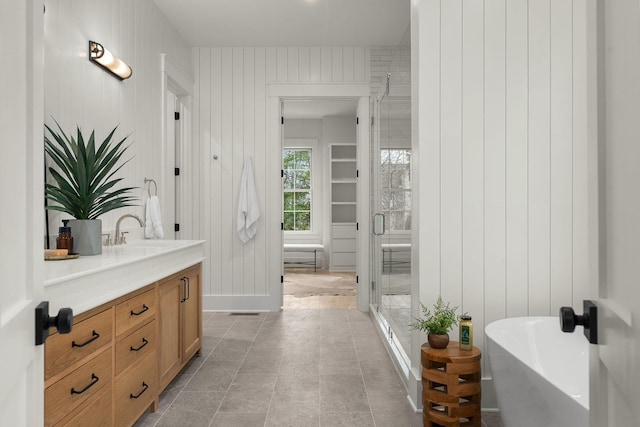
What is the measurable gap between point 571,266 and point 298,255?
222 inches

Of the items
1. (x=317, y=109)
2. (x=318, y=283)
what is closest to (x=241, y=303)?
(x=318, y=283)

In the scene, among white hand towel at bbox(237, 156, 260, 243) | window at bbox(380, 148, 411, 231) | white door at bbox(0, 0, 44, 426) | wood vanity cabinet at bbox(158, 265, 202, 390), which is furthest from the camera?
white hand towel at bbox(237, 156, 260, 243)

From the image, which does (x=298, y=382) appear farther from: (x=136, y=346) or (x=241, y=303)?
(x=241, y=303)

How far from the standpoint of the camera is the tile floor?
2.30 m

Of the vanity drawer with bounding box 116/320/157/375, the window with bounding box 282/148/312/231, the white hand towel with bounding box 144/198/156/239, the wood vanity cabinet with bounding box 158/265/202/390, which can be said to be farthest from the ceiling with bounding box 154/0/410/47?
the window with bounding box 282/148/312/231

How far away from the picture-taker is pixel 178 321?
2.73 m

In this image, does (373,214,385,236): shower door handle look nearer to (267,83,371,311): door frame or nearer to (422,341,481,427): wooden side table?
(267,83,371,311): door frame

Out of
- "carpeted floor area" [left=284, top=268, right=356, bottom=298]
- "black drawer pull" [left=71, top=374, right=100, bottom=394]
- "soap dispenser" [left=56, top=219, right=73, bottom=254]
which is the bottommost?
"carpeted floor area" [left=284, top=268, right=356, bottom=298]

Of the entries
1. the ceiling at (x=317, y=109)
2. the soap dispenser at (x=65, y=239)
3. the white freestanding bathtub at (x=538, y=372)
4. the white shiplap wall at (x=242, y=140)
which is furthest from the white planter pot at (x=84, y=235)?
the ceiling at (x=317, y=109)

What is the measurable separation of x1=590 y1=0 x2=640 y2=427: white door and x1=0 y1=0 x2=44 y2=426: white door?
0.83 m

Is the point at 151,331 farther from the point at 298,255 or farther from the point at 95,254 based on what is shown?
the point at 298,255

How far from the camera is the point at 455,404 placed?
6.57ft

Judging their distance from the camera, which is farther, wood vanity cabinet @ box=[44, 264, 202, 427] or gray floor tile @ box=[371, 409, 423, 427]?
gray floor tile @ box=[371, 409, 423, 427]

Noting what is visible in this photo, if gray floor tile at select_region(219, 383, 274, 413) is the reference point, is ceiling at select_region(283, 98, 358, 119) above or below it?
above
